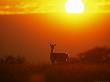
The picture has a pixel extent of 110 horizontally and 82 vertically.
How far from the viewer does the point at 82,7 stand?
101ft

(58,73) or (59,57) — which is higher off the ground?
(59,57)

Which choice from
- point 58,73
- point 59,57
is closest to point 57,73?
point 58,73

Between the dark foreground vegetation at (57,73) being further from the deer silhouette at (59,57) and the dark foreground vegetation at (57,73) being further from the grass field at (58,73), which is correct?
the deer silhouette at (59,57)

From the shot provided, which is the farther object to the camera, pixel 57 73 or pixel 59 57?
pixel 59 57

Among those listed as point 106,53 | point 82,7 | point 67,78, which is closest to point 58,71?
point 67,78

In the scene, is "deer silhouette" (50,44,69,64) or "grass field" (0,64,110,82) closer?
"grass field" (0,64,110,82)

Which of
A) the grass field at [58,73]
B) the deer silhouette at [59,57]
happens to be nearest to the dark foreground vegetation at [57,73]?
the grass field at [58,73]

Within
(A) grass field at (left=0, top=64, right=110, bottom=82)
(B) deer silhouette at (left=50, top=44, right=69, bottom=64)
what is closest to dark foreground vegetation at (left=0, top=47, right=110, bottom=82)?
(A) grass field at (left=0, top=64, right=110, bottom=82)

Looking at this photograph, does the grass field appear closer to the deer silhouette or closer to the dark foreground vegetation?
the dark foreground vegetation

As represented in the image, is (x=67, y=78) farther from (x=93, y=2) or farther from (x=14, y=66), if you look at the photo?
(x=93, y=2)

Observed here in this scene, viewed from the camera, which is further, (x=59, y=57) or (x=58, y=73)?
(x=59, y=57)

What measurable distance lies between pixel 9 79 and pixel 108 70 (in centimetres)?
386

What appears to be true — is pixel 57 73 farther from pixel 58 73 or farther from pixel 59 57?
pixel 59 57

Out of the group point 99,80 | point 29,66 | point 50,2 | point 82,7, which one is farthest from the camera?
point 50,2
